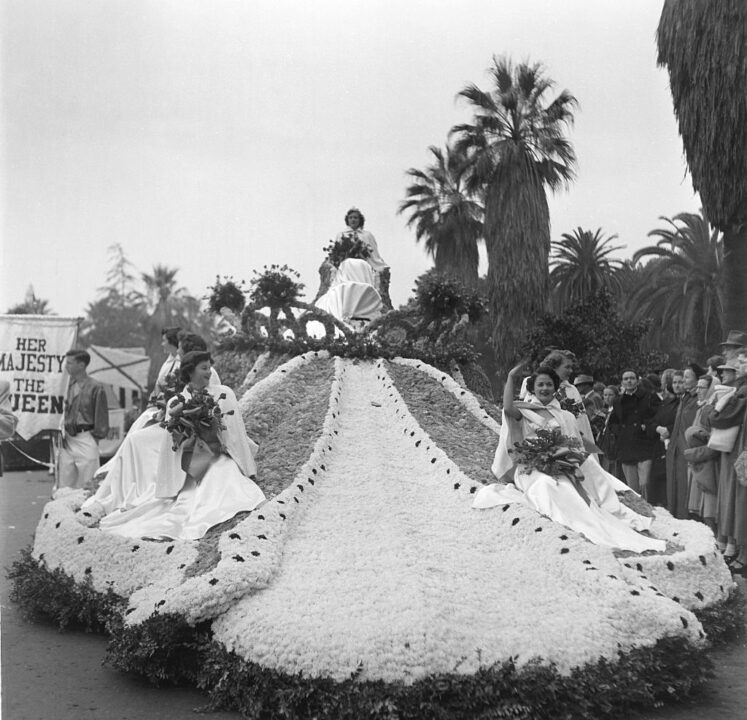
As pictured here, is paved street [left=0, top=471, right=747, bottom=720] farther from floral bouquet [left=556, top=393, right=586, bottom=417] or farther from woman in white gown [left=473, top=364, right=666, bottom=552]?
floral bouquet [left=556, top=393, right=586, bottom=417]

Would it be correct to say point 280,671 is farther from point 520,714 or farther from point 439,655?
point 520,714

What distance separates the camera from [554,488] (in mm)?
6824

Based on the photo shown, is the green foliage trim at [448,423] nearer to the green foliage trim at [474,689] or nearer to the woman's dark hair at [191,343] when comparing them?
the woman's dark hair at [191,343]

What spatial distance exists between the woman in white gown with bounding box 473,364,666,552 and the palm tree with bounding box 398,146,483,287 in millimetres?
25044

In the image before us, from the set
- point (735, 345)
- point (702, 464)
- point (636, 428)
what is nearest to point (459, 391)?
point (636, 428)

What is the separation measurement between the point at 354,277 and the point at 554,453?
29.4ft

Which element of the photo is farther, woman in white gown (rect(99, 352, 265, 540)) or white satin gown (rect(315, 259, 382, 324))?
white satin gown (rect(315, 259, 382, 324))

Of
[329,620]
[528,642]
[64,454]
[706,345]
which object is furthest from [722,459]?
[706,345]

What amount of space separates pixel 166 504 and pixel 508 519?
8.96ft

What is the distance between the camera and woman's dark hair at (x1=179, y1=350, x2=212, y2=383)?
7738 millimetres

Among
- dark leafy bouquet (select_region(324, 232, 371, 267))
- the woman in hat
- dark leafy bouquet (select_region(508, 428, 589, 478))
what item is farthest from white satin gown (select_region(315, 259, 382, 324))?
dark leafy bouquet (select_region(508, 428, 589, 478))

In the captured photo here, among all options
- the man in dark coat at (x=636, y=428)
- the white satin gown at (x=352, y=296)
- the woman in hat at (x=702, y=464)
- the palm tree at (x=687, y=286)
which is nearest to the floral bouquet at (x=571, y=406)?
the woman in hat at (x=702, y=464)

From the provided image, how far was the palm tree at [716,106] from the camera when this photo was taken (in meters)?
10.2

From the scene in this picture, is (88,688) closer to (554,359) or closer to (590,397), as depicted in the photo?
(554,359)
